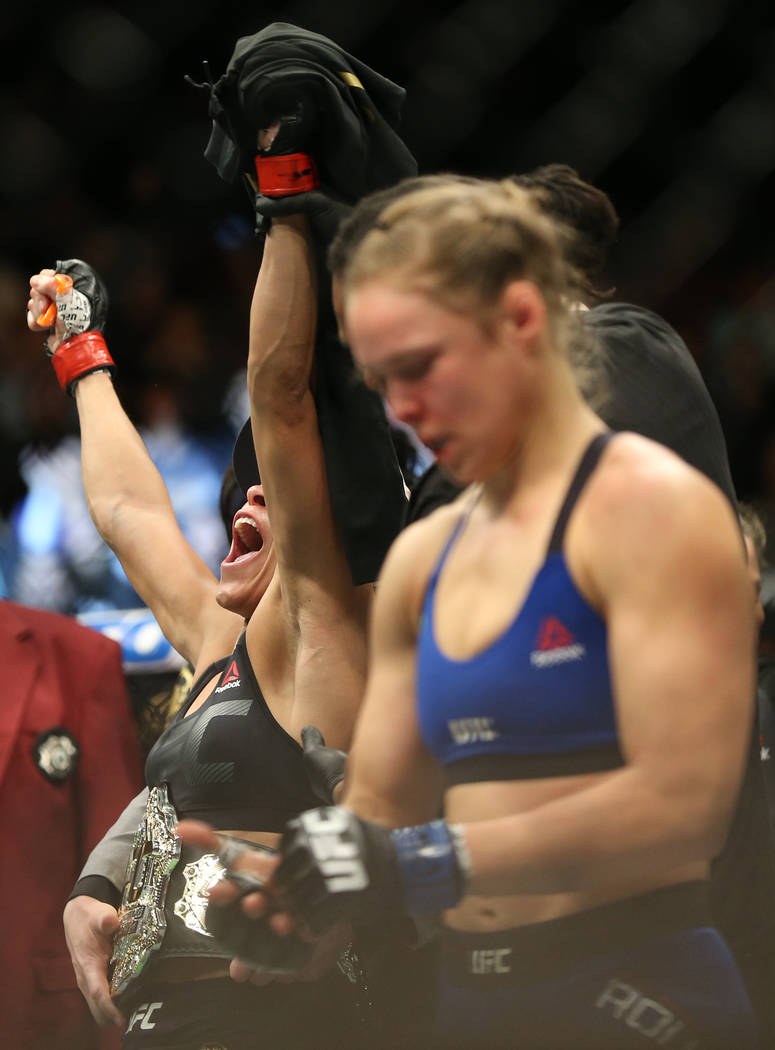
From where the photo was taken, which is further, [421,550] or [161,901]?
[161,901]

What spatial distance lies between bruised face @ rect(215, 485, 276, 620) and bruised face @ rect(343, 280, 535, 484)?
0.80 metres

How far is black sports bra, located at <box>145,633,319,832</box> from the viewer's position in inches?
57.7

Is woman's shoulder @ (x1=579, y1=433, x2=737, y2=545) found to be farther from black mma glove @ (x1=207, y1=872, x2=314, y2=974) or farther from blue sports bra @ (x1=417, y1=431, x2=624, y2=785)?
black mma glove @ (x1=207, y1=872, x2=314, y2=974)

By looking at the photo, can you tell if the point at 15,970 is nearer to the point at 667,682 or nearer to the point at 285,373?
the point at 285,373

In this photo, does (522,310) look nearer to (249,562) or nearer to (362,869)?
(362,869)

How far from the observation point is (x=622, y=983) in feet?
2.82

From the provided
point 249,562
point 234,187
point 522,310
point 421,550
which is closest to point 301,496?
point 249,562

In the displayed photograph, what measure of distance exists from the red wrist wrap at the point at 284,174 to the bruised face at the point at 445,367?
0.44 m

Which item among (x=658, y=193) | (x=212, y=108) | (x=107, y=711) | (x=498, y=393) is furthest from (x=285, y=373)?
A: (x=107, y=711)

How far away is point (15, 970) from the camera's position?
2.09 m

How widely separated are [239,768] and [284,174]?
0.66 meters

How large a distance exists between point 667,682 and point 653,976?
230mm

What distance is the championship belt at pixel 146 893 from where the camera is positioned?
1.48 meters

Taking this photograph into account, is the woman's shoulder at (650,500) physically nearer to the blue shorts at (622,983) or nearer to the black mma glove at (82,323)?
the blue shorts at (622,983)
